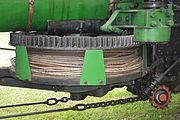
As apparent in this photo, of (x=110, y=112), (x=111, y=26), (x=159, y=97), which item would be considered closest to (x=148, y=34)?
(x=111, y=26)

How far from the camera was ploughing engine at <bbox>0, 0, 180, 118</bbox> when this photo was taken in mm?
2814

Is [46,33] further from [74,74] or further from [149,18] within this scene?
[149,18]

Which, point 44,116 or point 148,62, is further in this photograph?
point 44,116

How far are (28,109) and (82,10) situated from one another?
8.75 feet

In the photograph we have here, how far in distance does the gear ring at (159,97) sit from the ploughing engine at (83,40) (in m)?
0.01

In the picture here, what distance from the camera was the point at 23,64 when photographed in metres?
2.98

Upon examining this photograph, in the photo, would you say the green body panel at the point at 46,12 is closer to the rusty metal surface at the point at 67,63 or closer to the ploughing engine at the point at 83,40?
the ploughing engine at the point at 83,40

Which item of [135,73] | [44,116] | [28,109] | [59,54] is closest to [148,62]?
[135,73]

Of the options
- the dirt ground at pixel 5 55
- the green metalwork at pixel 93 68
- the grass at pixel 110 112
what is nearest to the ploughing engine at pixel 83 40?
the green metalwork at pixel 93 68

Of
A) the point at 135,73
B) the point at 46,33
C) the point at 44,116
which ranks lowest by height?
the point at 44,116

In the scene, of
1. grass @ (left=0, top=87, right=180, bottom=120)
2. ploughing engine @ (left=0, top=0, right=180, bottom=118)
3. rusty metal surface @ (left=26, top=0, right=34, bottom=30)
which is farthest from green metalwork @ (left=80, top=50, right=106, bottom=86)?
grass @ (left=0, top=87, right=180, bottom=120)

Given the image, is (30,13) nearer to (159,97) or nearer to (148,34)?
(148,34)

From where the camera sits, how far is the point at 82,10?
Answer: 3.04 meters

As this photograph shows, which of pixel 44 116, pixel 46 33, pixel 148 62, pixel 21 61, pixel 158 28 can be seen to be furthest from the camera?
pixel 44 116
